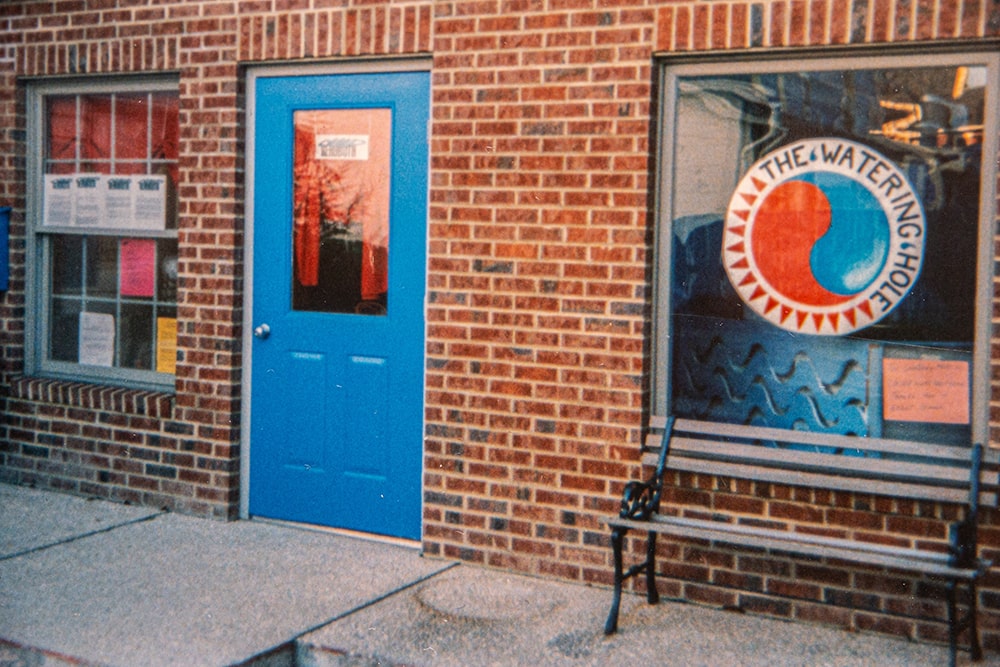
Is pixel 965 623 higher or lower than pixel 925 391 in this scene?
lower

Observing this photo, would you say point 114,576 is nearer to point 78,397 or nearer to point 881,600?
point 78,397

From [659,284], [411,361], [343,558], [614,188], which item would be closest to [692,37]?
[614,188]

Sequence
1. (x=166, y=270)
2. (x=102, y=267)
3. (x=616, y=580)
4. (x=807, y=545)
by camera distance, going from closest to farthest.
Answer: (x=807, y=545)
(x=616, y=580)
(x=166, y=270)
(x=102, y=267)

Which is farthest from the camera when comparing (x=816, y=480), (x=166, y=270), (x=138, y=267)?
(x=138, y=267)

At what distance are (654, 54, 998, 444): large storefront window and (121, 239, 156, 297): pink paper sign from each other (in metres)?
3.16

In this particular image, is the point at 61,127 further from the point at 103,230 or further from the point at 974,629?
the point at 974,629

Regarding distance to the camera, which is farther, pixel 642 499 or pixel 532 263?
pixel 532 263

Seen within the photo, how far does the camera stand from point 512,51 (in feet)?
18.0

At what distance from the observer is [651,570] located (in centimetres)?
507

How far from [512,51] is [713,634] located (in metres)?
2.80

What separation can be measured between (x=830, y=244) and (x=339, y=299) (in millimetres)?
2542

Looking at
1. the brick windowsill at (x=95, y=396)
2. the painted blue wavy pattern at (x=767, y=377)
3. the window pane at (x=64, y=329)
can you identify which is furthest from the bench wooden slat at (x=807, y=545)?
the window pane at (x=64, y=329)

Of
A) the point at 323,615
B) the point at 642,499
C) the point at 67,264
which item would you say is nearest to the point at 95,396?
the point at 67,264

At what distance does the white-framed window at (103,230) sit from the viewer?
6.76m
